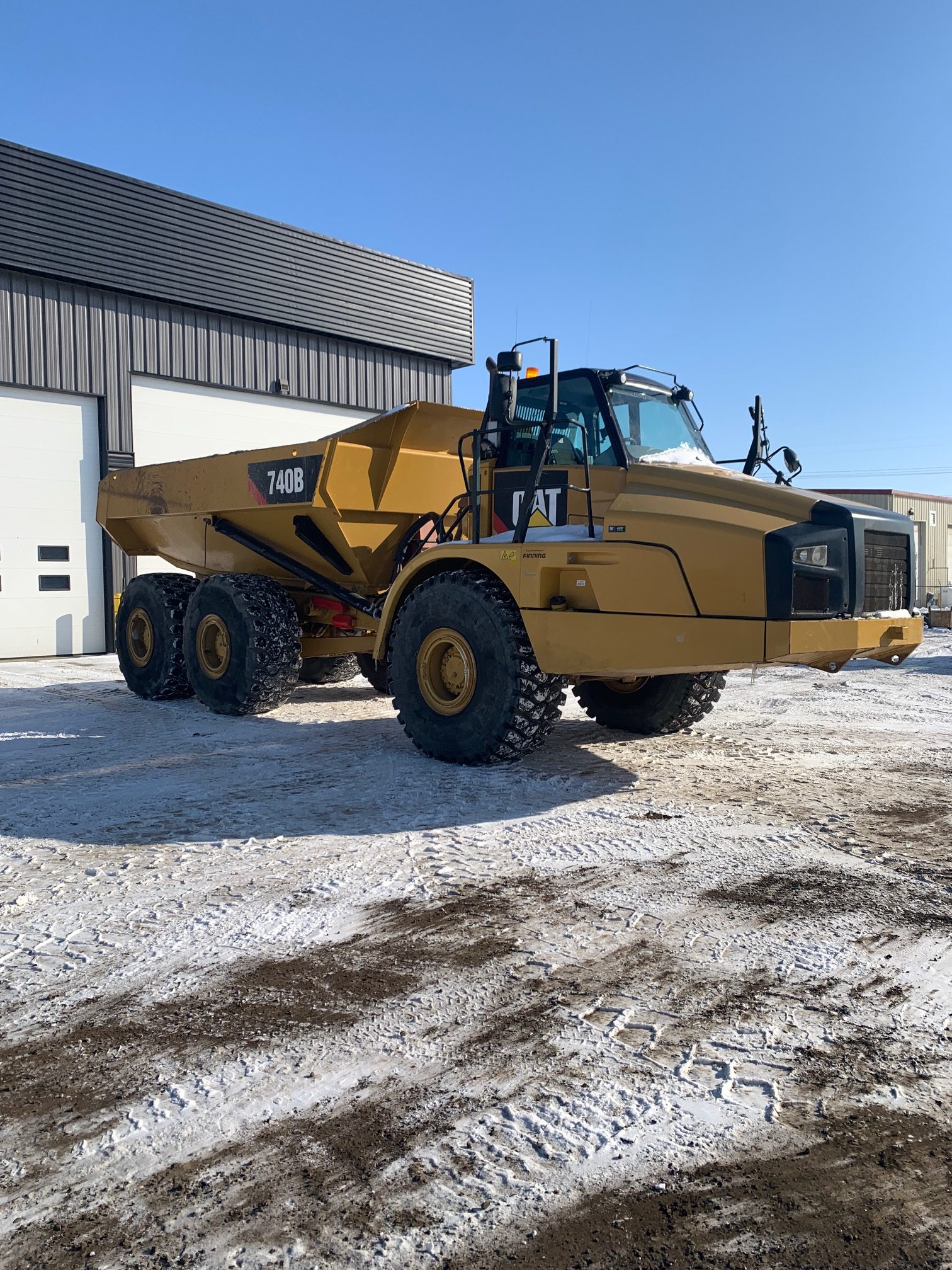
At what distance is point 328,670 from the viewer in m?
11.5

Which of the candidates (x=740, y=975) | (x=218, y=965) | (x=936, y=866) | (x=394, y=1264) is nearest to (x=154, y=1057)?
(x=218, y=965)

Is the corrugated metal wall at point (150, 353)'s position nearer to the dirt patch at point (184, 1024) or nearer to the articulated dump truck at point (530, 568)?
the articulated dump truck at point (530, 568)

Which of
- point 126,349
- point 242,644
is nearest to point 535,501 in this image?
point 242,644

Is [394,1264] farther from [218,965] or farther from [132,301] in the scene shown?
[132,301]

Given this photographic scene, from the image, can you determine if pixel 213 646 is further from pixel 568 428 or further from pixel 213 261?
pixel 213 261

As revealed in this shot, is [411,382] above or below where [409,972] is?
above

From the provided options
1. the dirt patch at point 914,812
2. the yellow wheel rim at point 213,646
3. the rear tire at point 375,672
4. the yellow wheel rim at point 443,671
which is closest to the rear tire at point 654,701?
the yellow wheel rim at point 443,671

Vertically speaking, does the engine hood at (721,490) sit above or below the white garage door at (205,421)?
below

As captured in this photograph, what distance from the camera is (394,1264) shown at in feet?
6.88

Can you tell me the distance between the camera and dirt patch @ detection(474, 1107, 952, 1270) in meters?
2.12

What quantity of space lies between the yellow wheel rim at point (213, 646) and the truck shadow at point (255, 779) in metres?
0.46

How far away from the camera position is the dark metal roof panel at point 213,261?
15.8 metres

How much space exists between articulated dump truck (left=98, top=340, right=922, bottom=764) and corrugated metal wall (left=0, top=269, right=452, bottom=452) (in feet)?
24.5

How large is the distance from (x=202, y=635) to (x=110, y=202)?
10445mm
